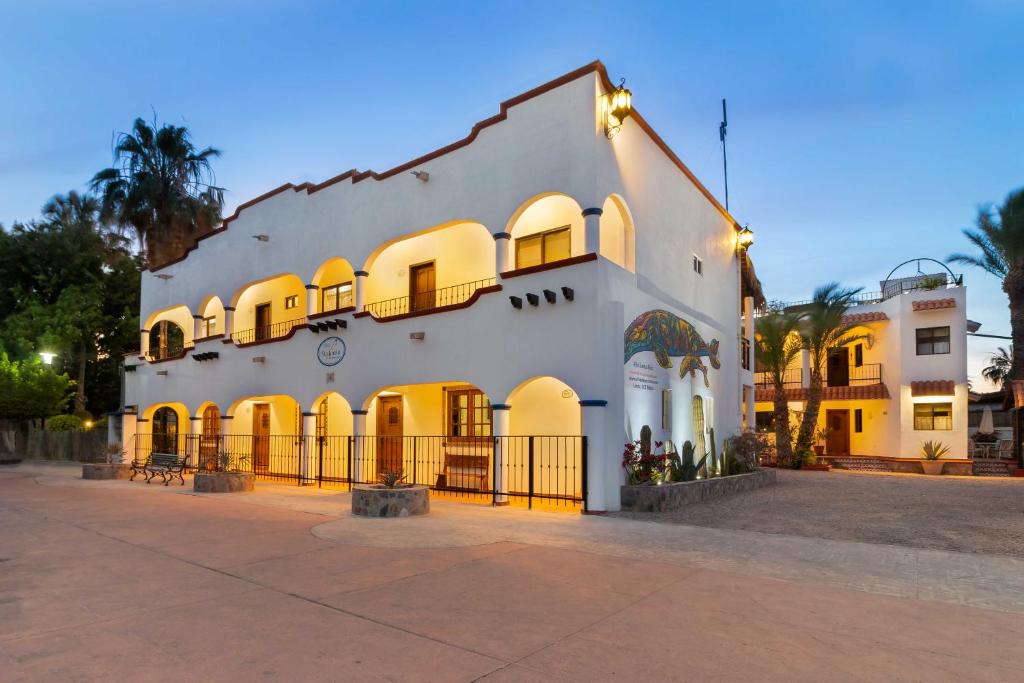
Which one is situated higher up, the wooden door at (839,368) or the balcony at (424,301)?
the balcony at (424,301)

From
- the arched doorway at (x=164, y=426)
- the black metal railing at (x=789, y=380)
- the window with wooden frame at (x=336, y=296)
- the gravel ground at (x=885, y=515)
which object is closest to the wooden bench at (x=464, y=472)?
→ the gravel ground at (x=885, y=515)

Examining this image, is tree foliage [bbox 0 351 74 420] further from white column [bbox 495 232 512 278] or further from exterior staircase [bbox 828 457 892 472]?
exterior staircase [bbox 828 457 892 472]

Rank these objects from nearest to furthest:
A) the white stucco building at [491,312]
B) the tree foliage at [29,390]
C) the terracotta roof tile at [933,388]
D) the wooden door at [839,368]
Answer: the white stucco building at [491,312] → the terracotta roof tile at [933,388] → the tree foliage at [29,390] → the wooden door at [839,368]

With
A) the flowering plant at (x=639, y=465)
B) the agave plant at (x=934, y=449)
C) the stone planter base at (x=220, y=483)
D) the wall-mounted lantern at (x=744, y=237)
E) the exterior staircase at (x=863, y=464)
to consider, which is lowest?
the exterior staircase at (x=863, y=464)

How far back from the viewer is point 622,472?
452 inches

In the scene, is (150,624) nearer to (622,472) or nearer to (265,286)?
(622,472)

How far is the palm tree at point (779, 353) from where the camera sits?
2483 centimetres

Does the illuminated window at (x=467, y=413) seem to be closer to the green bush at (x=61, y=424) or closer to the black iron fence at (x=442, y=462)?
the black iron fence at (x=442, y=462)

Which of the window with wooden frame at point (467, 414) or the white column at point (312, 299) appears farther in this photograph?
the white column at point (312, 299)

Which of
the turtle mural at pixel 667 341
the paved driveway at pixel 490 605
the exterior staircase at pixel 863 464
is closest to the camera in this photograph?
the paved driveway at pixel 490 605

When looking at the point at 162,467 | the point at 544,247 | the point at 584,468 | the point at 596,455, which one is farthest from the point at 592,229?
the point at 162,467

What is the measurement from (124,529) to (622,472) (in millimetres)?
7988

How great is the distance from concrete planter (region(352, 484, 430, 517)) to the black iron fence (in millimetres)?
1112

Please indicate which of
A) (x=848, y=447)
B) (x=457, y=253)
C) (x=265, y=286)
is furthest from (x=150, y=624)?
(x=848, y=447)
